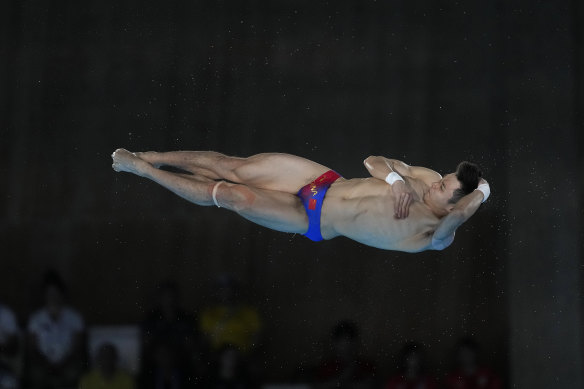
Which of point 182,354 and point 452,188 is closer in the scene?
point 452,188

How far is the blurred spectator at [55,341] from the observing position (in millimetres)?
4254

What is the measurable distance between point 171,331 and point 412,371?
1.42 metres

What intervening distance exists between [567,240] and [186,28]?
2686 mm

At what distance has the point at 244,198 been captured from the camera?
130 inches

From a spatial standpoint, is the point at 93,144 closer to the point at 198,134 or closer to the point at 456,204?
the point at 198,134

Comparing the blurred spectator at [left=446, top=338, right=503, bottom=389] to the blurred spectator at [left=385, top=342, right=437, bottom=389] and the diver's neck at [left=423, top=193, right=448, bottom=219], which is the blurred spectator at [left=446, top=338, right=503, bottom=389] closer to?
the blurred spectator at [left=385, top=342, right=437, bottom=389]

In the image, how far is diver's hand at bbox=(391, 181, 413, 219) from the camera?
3096 mm

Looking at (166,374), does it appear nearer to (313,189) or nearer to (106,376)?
(106,376)

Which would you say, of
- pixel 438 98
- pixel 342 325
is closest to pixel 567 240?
pixel 438 98

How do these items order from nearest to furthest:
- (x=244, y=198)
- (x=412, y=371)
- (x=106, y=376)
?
(x=244, y=198) → (x=106, y=376) → (x=412, y=371)

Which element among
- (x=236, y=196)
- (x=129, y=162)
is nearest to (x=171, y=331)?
(x=129, y=162)

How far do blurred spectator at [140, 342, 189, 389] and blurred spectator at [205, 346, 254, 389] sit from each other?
0.13m

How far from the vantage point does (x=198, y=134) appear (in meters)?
4.57

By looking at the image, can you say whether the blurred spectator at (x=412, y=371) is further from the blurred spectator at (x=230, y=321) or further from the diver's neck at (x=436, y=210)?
the diver's neck at (x=436, y=210)
